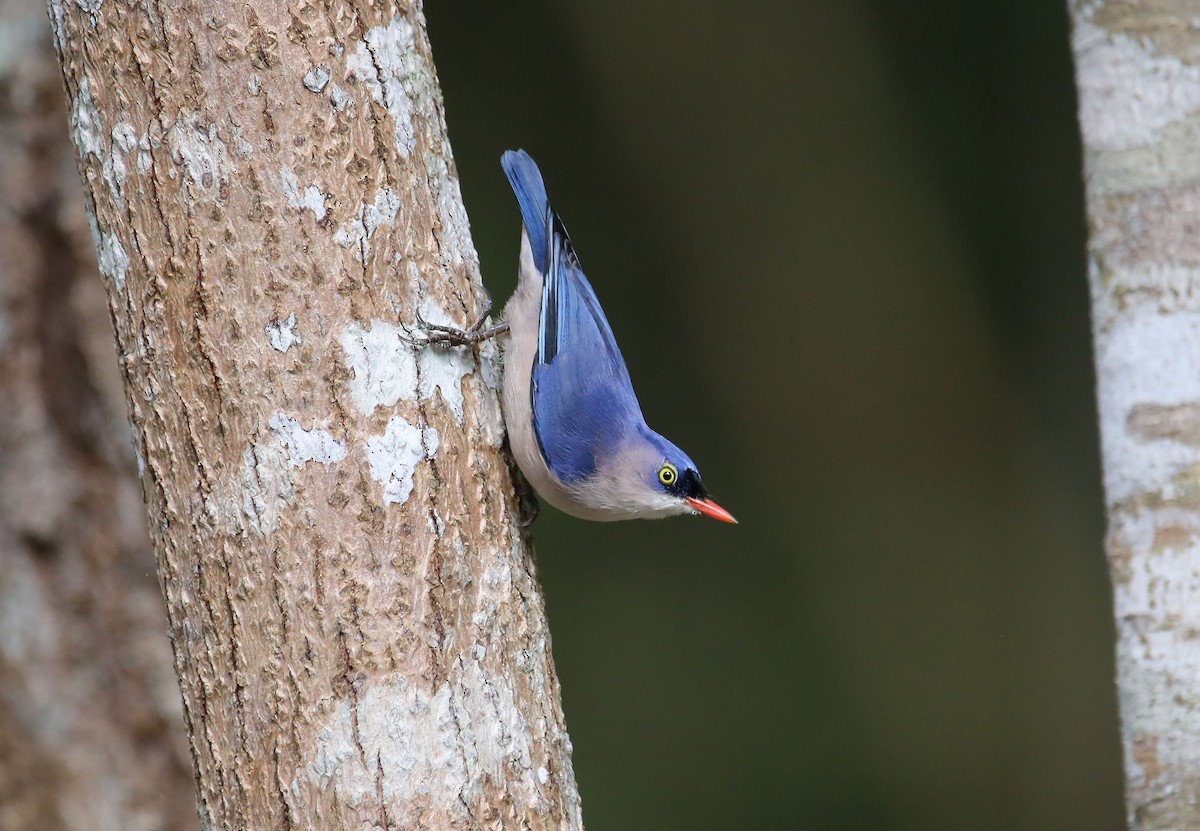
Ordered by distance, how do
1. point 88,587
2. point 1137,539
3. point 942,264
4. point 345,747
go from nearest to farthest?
point 345,747, point 1137,539, point 88,587, point 942,264

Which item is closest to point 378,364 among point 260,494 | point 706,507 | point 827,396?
point 260,494

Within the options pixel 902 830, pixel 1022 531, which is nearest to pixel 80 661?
pixel 902 830

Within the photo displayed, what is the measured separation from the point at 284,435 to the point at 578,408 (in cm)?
98

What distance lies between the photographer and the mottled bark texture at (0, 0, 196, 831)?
3656 millimetres

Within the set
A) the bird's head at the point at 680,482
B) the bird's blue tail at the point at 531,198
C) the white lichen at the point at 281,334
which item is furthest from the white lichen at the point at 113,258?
the bird's head at the point at 680,482

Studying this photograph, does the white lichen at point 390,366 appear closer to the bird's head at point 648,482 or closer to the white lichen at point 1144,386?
the bird's head at point 648,482

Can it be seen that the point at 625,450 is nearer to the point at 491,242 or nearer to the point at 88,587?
the point at 88,587

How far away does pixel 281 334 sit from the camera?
6.90 ft

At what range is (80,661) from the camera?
12.1ft

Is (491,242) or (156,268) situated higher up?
(491,242)

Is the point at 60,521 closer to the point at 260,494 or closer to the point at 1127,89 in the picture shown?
the point at 260,494

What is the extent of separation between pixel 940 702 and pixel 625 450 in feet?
9.99

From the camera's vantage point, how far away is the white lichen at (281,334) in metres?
2.10

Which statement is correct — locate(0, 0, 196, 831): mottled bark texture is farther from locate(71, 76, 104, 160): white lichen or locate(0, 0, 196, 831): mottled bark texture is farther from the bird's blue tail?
locate(71, 76, 104, 160): white lichen
